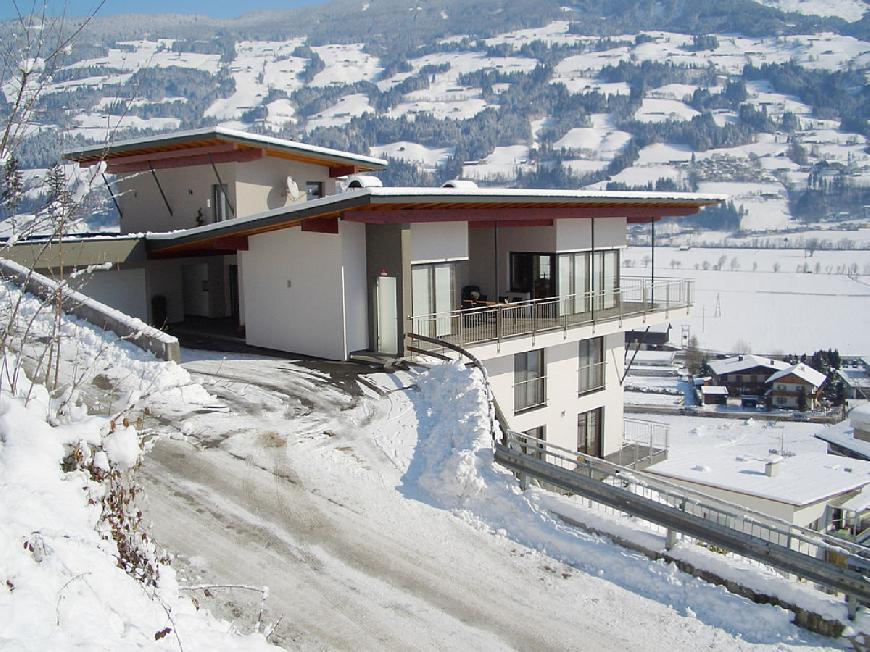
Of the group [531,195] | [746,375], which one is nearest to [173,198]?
[531,195]

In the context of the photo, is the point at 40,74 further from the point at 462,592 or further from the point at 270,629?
the point at 462,592

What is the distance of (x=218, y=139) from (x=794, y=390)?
298 ft

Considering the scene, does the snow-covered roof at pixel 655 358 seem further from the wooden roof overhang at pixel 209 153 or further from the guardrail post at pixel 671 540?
the guardrail post at pixel 671 540

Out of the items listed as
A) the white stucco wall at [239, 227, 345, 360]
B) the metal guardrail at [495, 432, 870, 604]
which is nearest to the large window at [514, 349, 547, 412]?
the white stucco wall at [239, 227, 345, 360]

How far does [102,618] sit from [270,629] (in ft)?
6.23

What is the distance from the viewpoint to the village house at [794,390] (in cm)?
9969

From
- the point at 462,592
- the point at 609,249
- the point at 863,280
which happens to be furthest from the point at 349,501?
the point at 863,280

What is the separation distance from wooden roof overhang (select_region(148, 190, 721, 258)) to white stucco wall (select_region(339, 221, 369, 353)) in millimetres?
557

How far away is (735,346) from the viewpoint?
14175cm

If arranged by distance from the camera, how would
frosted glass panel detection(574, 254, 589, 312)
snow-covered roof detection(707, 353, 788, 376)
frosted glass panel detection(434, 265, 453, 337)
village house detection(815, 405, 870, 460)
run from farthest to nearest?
1. snow-covered roof detection(707, 353, 788, 376)
2. village house detection(815, 405, 870, 460)
3. frosted glass panel detection(574, 254, 589, 312)
4. frosted glass panel detection(434, 265, 453, 337)

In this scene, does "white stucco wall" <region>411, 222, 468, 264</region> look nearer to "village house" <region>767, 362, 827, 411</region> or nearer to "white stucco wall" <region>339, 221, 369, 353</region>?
"white stucco wall" <region>339, 221, 369, 353</region>

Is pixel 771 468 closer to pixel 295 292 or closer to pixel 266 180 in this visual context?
pixel 295 292

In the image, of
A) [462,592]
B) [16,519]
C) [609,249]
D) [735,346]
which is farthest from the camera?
[735,346]

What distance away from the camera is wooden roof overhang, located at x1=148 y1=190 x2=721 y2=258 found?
63.6 feet
